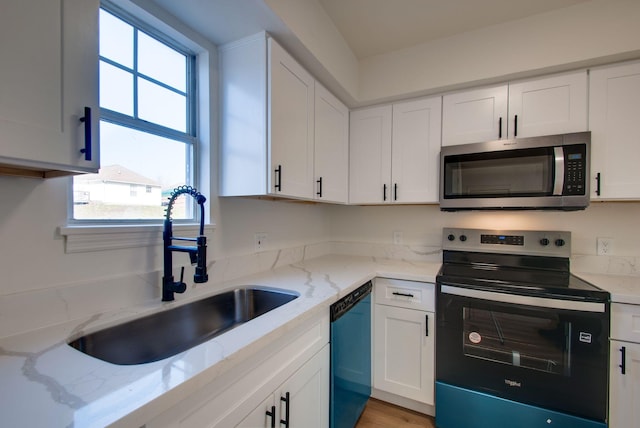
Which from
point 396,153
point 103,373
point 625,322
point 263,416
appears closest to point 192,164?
point 103,373

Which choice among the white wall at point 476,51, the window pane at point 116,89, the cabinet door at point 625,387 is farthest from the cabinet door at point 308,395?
the white wall at point 476,51

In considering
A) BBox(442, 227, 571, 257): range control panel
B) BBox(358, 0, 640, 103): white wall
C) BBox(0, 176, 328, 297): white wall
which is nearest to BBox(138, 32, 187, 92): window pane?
BBox(0, 176, 328, 297): white wall

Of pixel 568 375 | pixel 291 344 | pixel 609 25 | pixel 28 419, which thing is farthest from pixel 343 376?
pixel 609 25

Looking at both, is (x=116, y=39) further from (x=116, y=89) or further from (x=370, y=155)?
(x=370, y=155)

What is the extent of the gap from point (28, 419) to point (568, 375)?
6.69ft

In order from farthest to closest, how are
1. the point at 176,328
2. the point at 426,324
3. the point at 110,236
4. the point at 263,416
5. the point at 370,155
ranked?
the point at 370,155 < the point at 426,324 < the point at 176,328 < the point at 110,236 < the point at 263,416

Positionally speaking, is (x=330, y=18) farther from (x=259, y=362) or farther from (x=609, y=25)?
(x=259, y=362)

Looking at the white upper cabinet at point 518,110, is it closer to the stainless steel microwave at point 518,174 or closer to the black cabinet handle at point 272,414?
the stainless steel microwave at point 518,174

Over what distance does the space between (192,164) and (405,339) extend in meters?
1.66

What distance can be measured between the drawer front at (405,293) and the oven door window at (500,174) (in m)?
0.66

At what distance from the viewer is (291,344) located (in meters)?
1.08

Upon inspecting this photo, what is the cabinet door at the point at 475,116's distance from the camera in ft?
6.19

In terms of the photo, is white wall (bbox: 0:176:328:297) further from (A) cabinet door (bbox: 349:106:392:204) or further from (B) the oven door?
(B) the oven door

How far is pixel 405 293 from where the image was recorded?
183 cm
